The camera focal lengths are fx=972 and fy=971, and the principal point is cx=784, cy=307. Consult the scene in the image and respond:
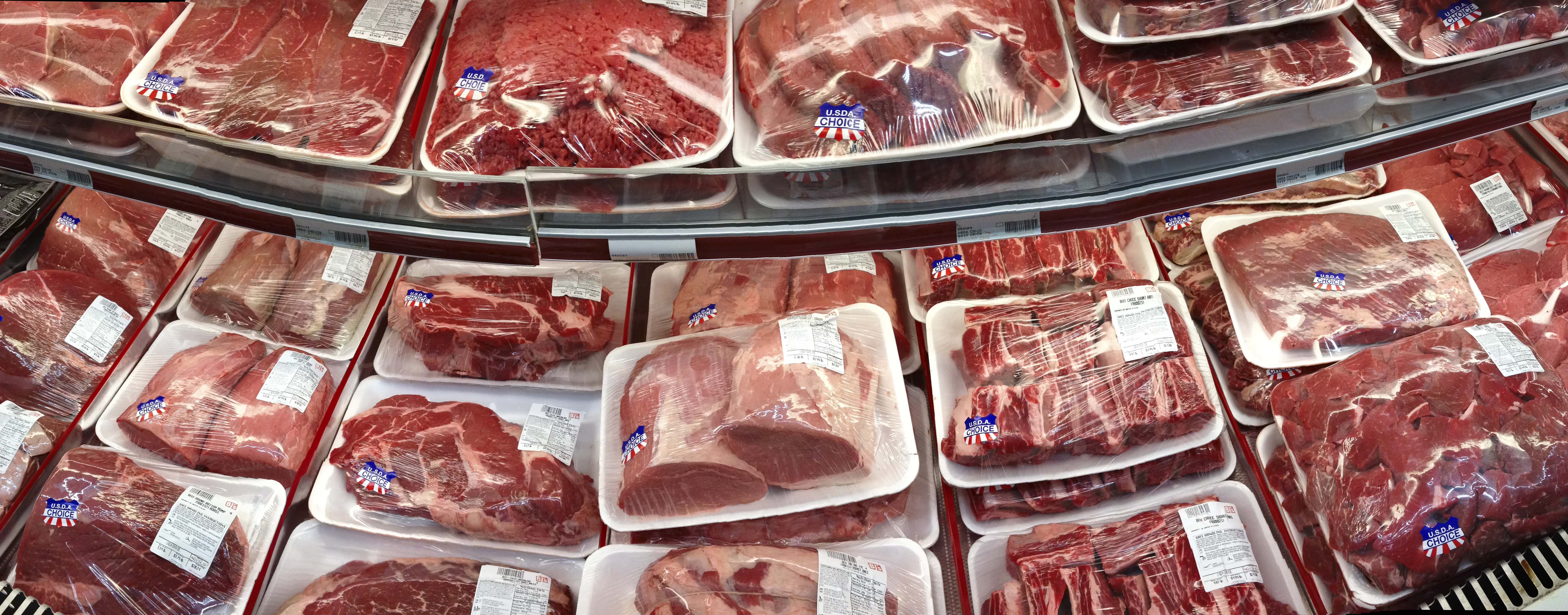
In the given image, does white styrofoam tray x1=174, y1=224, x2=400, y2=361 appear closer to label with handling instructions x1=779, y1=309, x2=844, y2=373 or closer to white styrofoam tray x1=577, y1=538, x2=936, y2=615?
white styrofoam tray x1=577, y1=538, x2=936, y2=615

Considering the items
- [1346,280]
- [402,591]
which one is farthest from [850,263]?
[402,591]

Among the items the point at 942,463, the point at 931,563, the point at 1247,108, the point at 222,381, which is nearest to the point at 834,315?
the point at 942,463

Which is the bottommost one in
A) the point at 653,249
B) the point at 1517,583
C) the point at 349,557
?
the point at 349,557

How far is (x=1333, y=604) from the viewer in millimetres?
2506

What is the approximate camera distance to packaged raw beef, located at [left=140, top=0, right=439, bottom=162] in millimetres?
2391

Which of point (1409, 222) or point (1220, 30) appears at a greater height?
point (1220, 30)

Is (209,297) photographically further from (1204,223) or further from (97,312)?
(1204,223)

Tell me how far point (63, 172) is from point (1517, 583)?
3.35 meters

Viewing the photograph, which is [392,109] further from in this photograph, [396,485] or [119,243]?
[119,243]

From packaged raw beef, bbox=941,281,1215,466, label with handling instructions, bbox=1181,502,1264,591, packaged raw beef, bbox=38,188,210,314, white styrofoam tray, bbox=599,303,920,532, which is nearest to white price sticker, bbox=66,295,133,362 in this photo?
packaged raw beef, bbox=38,188,210,314

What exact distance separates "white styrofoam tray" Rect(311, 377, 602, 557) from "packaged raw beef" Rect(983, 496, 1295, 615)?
1.21m

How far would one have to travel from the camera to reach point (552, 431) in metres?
2.96

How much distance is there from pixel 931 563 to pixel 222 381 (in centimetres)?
217

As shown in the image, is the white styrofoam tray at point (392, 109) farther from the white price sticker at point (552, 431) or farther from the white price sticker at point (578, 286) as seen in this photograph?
the white price sticker at point (552, 431)
